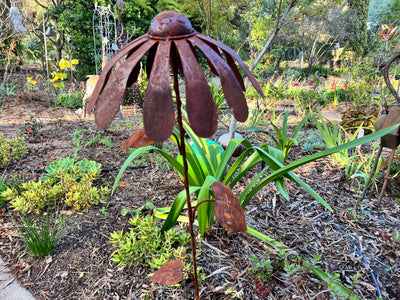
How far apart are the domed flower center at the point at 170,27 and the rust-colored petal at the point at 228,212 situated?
397 millimetres

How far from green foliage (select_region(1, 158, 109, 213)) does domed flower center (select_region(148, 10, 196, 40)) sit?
1.40 meters

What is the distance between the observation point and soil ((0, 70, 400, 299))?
1092mm

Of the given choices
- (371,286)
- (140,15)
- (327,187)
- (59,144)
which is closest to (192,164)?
(371,286)

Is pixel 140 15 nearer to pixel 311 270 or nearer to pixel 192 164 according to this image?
pixel 192 164

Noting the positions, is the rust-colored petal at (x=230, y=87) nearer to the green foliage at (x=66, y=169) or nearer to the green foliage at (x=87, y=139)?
the green foliage at (x=66, y=169)

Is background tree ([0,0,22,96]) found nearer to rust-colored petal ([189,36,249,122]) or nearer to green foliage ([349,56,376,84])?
rust-colored petal ([189,36,249,122])

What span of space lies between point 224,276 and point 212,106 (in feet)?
3.11

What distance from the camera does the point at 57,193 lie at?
1.69 metres

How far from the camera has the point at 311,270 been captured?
3.69 ft

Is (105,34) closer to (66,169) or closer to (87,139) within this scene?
(87,139)

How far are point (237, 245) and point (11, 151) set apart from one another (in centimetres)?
232

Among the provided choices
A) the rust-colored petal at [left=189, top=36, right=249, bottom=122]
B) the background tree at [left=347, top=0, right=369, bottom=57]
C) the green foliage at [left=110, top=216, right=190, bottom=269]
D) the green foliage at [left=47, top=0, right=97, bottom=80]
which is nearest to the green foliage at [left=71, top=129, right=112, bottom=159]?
the green foliage at [left=110, top=216, right=190, bottom=269]

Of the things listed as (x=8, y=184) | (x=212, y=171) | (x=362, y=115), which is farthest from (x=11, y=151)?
(x=362, y=115)

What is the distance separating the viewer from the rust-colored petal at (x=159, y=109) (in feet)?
1.52
